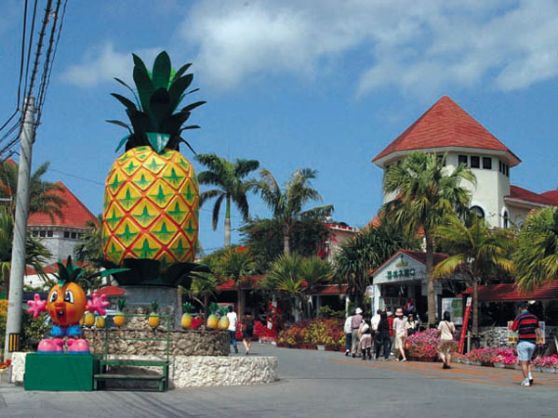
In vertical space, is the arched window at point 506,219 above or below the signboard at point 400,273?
above

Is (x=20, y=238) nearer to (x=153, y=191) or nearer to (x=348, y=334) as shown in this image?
(x=153, y=191)

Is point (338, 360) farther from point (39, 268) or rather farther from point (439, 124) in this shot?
point (439, 124)

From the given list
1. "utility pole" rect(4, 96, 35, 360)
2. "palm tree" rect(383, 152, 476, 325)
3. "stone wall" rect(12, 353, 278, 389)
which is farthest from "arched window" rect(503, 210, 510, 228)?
"utility pole" rect(4, 96, 35, 360)

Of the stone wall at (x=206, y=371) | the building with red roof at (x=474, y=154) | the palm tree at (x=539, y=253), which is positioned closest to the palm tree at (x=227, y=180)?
the building with red roof at (x=474, y=154)

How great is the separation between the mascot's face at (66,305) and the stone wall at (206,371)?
126cm

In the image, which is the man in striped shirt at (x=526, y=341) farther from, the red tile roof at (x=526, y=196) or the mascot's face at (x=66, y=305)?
the red tile roof at (x=526, y=196)

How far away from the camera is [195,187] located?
18.3 m

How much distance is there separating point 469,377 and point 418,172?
1251cm

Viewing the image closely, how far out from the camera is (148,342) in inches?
628

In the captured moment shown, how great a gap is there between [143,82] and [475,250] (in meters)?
13.1

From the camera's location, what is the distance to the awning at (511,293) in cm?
2586

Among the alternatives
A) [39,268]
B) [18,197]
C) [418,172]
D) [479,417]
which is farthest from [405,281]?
[479,417]

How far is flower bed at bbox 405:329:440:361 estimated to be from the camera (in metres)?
24.8

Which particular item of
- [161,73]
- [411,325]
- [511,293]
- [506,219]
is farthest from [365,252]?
[161,73]
